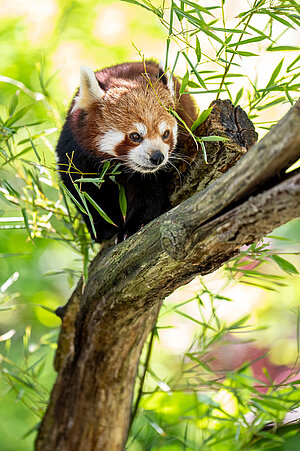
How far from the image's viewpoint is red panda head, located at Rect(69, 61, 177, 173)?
1.94 metres

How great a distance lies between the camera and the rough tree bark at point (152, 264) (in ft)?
3.86

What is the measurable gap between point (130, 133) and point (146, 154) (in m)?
0.13

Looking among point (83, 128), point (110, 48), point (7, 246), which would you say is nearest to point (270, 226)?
point (83, 128)

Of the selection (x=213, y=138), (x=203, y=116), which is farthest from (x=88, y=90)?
(x=213, y=138)

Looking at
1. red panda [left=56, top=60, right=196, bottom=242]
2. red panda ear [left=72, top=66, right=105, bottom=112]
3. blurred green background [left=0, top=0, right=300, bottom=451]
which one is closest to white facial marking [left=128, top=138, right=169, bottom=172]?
red panda [left=56, top=60, right=196, bottom=242]

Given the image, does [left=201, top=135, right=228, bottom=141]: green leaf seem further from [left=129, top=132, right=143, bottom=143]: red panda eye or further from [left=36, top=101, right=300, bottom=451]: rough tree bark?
[left=129, top=132, right=143, bottom=143]: red panda eye

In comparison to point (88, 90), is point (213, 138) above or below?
below

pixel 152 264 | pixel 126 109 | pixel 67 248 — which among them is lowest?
pixel 67 248

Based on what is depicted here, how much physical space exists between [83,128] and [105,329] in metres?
0.82

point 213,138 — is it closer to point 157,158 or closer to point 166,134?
point 157,158

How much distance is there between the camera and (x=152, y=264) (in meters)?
1.52

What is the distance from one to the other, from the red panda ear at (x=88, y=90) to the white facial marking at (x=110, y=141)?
152mm

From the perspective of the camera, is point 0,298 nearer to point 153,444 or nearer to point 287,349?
point 153,444

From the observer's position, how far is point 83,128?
204 centimetres
